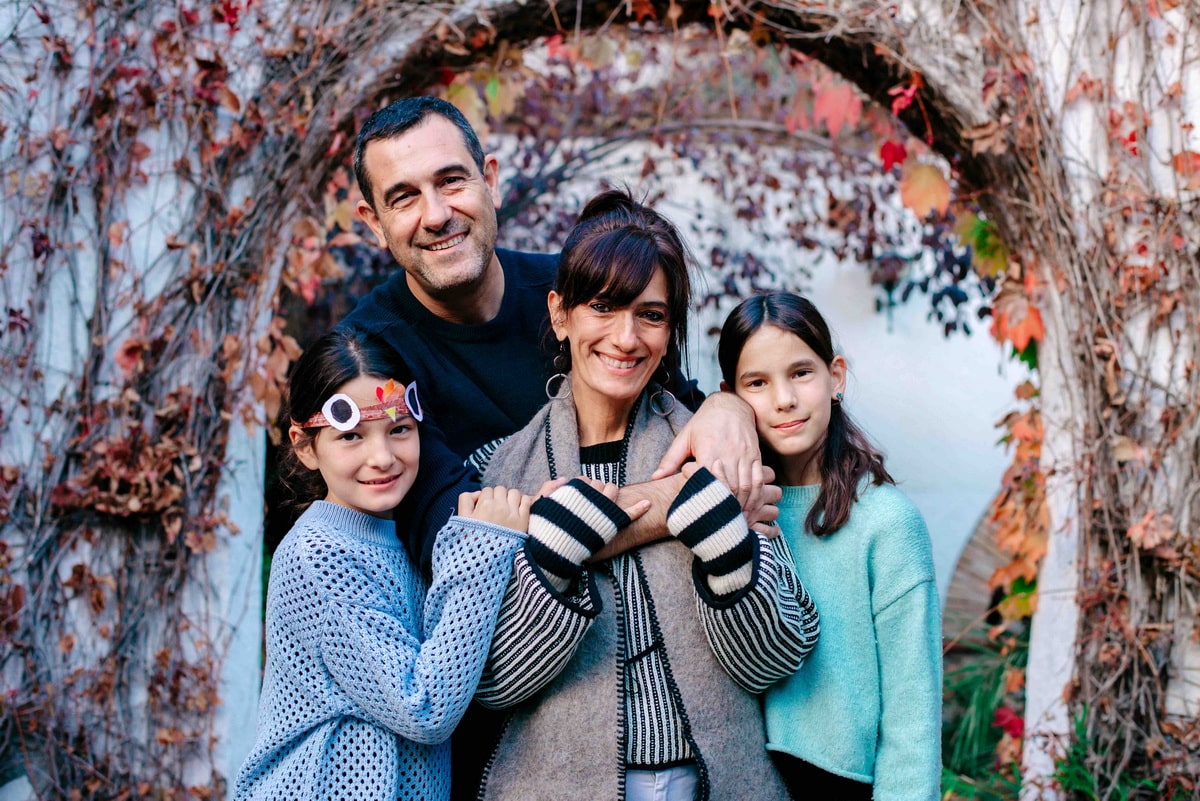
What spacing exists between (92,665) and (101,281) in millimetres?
1110

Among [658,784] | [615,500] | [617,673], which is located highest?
[615,500]

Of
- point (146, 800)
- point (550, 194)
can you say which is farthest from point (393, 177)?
point (550, 194)

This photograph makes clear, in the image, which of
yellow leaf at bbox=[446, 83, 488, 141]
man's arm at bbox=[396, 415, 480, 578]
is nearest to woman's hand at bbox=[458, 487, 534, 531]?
man's arm at bbox=[396, 415, 480, 578]

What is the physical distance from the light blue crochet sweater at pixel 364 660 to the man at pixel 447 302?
0.20m

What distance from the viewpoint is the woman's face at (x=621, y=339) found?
1824 mm

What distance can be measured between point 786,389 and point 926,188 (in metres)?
1.71

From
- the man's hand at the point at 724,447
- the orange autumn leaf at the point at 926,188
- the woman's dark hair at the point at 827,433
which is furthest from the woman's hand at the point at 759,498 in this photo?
the orange autumn leaf at the point at 926,188

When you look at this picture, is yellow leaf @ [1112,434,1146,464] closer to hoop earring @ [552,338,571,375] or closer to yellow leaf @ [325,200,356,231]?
hoop earring @ [552,338,571,375]

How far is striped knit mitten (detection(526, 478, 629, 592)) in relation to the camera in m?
1.67

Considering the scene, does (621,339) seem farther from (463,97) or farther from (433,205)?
(463,97)

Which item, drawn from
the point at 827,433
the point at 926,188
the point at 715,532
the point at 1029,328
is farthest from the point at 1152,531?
the point at 715,532

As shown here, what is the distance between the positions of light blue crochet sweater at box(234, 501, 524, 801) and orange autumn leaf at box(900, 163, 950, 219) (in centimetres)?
221

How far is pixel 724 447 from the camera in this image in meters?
1.83

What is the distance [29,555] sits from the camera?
3088 millimetres
